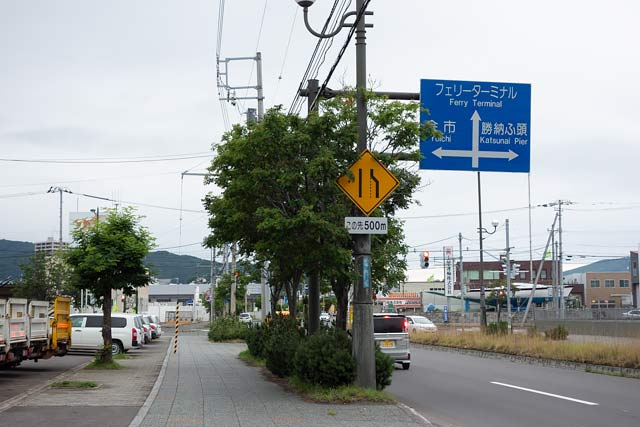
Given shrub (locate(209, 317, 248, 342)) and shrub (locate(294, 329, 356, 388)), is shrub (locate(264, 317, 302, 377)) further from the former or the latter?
shrub (locate(209, 317, 248, 342))

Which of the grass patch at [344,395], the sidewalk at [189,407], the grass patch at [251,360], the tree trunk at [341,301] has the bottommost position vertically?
the grass patch at [251,360]

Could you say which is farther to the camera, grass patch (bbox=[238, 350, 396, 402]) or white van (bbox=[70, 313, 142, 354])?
white van (bbox=[70, 313, 142, 354])

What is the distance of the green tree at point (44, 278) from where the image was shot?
51.8 meters

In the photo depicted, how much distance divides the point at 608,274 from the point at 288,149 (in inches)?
4525

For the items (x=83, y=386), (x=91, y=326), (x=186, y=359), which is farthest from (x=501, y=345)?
(x=83, y=386)

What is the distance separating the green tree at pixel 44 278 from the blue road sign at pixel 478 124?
40.0 metres

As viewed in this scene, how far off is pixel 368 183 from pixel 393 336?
10.9 meters

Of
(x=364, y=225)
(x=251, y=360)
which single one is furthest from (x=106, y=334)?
(x=364, y=225)

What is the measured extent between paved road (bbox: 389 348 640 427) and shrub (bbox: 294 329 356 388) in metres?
1.56

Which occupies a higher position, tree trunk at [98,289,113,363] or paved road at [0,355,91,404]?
tree trunk at [98,289,113,363]

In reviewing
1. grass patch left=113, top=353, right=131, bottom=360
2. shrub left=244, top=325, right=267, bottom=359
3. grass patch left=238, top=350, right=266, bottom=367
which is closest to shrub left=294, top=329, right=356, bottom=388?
shrub left=244, top=325, right=267, bottom=359

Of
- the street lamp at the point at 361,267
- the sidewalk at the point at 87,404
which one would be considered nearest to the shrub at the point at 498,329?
the sidewalk at the point at 87,404

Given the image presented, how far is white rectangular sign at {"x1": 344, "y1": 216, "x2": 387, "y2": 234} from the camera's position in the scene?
14.0m

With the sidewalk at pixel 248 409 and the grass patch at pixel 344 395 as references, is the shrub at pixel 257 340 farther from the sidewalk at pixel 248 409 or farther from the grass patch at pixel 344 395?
the grass patch at pixel 344 395
